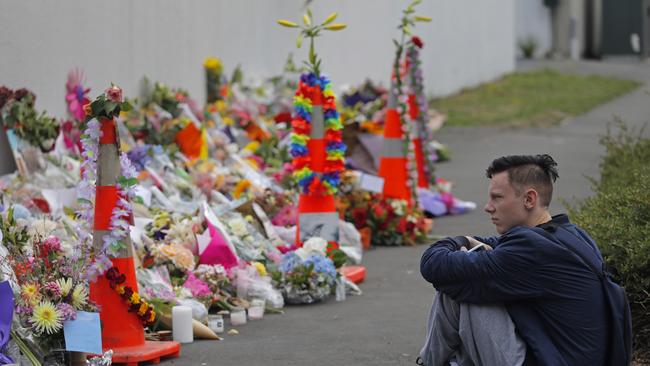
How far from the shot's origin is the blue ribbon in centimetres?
600

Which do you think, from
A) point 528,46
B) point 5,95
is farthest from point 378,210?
point 528,46

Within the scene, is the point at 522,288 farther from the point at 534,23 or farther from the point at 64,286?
the point at 534,23

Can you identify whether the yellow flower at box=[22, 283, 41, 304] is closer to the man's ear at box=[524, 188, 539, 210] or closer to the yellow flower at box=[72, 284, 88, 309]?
the yellow flower at box=[72, 284, 88, 309]

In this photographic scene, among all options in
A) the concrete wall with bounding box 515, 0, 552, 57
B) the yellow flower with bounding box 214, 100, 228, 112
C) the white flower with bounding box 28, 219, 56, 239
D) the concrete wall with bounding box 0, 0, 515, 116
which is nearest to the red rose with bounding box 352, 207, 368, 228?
the concrete wall with bounding box 0, 0, 515, 116

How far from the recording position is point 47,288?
21.0 ft

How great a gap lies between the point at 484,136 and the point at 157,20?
8305mm

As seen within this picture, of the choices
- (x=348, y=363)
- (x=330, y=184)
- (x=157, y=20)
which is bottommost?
(x=348, y=363)

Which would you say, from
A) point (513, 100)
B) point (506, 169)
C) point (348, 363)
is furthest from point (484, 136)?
point (506, 169)

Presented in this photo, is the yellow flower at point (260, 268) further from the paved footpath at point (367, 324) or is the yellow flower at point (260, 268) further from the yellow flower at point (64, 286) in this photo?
the yellow flower at point (64, 286)

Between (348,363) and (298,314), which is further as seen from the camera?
(298,314)

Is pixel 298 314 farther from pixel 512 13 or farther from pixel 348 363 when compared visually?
pixel 512 13

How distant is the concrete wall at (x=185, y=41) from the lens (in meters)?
10.6

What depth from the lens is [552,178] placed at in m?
5.50

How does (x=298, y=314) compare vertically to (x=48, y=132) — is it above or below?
below
